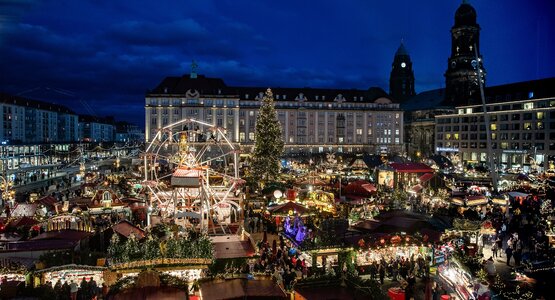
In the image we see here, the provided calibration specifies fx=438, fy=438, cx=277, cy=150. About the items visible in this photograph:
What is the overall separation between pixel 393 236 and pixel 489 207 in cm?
1526

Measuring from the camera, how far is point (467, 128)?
82.4 m

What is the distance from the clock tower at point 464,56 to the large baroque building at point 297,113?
1311cm

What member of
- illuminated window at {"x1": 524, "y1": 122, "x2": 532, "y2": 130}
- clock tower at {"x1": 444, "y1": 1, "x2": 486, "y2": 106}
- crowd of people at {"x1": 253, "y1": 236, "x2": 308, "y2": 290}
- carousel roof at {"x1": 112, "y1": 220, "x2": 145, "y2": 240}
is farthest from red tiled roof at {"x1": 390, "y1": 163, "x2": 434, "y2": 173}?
clock tower at {"x1": 444, "y1": 1, "x2": 486, "y2": 106}

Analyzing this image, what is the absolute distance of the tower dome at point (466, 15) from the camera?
3445 inches

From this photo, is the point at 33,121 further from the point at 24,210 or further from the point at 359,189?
the point at 359,189

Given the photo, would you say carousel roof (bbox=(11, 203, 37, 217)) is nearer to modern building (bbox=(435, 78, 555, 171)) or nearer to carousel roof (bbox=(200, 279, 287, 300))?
carousel roof (bbox=(200, 279, 287, 300))

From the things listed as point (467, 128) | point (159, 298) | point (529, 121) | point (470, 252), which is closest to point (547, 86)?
point (529, 121)

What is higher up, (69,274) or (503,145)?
(503,145)

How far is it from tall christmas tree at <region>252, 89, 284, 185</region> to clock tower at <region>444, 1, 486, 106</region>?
5559 centimetres

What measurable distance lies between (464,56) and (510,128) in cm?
2206

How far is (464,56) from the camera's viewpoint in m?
88.7

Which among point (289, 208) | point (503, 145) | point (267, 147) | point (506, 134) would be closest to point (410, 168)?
point (267, 147)

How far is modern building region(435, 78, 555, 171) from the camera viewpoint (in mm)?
66000

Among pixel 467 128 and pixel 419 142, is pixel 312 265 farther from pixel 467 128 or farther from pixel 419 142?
pixel 419 142
